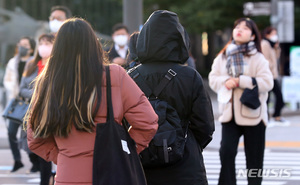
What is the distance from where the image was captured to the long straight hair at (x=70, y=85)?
139 inches

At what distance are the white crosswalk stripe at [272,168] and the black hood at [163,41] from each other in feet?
12.8

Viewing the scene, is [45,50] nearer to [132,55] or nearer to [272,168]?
[132,55]

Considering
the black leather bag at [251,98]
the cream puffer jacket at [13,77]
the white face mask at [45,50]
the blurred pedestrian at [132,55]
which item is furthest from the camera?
the cream puffer jacket at [13,77]

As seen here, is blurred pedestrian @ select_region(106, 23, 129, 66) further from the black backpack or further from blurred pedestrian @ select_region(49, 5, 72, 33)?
the black backpack

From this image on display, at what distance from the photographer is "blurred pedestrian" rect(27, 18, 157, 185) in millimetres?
3531

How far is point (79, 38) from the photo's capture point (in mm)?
3607

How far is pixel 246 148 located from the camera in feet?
21.8

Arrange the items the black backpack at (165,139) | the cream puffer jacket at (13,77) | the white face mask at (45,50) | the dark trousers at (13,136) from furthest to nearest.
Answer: the dark trousers at (13,136) < the cream puffer jacket at (13,77) < the white face mask at (45,50) < the black backpack at (165,139)

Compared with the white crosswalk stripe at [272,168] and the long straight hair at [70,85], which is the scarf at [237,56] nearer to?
the white crosswalk stripe at [272,168]

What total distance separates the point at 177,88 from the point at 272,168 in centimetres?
516

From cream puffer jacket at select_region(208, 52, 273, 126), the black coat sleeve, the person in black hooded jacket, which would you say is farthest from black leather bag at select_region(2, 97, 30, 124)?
the black coat sleeve

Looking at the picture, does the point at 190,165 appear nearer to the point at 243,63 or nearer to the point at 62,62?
the point at 62,62

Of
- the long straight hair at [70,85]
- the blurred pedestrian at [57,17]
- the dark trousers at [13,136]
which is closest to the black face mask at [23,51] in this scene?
the dark trousers at [13,136]

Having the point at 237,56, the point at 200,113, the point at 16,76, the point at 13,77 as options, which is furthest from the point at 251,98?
the point at 13,77
